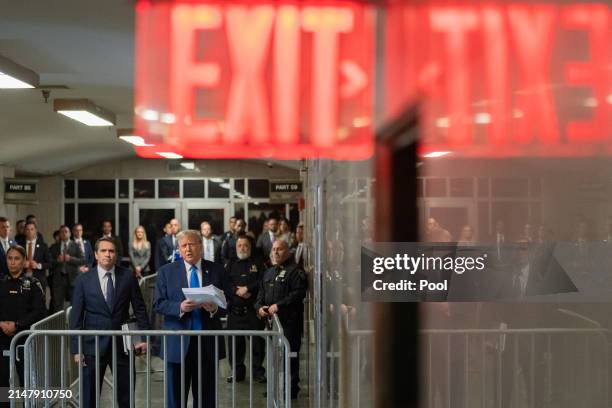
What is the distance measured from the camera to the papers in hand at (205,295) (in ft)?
21.4

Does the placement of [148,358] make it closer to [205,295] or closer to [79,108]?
[205,295]

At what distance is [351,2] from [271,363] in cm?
419

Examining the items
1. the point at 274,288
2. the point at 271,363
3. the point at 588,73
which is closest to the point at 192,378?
the point at 271,363

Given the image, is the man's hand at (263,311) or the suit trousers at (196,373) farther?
the man's hand at (263,311)

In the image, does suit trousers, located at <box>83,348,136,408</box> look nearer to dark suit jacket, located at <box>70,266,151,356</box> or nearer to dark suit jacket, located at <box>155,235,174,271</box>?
dark suit jacket, located at <box>70,266,151,356</box>

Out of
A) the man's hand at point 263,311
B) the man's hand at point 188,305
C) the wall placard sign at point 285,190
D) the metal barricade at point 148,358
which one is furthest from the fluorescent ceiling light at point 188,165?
the man's hand at point 188,305

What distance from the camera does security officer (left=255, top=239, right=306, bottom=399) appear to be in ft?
28.2

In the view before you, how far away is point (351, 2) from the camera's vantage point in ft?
9.56

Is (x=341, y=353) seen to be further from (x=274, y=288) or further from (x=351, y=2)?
(x=274, y=288)

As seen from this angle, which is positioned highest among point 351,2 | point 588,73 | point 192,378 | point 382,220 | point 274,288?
point 351,2

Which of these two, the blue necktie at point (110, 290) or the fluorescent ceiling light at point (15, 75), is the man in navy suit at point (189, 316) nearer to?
the blue necktie at point (110, 290)

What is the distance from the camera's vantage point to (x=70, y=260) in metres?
16.2

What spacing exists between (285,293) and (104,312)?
2306mm

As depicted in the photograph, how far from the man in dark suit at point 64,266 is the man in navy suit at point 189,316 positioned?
9130 mm
